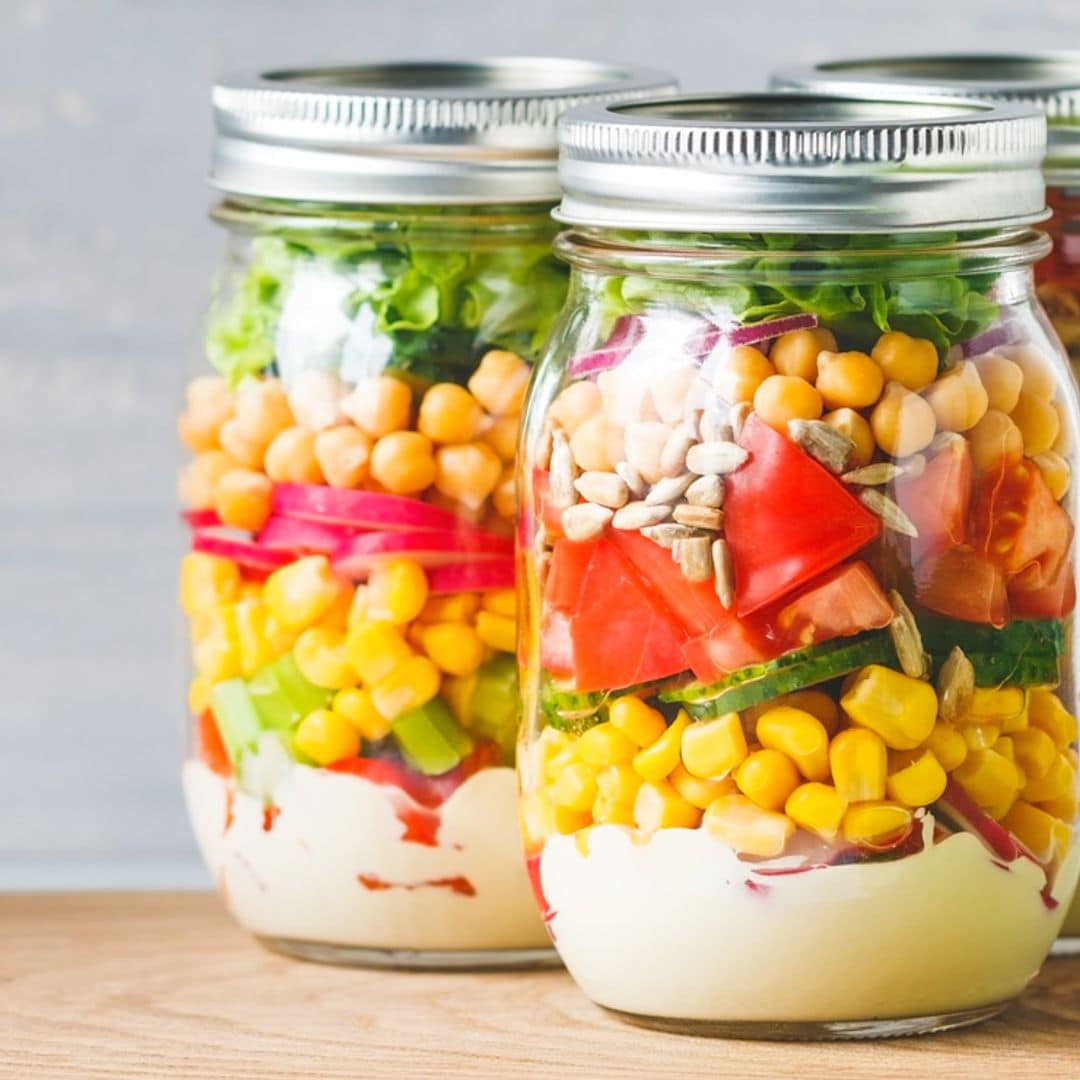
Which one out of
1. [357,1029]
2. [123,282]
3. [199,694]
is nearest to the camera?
[357,1029]

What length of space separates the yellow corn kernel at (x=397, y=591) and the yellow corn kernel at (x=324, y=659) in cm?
2

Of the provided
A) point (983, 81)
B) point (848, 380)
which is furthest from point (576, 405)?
point (983, 81)

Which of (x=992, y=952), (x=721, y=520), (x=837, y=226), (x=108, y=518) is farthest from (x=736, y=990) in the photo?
(x=108, y=518)

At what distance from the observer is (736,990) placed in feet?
3.37

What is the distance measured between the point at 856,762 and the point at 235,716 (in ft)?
1.21

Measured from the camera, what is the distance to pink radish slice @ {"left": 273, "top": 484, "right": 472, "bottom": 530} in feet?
3.65

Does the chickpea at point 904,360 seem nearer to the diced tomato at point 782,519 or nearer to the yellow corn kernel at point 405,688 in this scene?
the diced tomato at point 782,519

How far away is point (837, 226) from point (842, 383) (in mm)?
68

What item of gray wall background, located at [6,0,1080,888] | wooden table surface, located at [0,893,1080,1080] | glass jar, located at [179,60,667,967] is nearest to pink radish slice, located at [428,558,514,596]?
glass jar, located at [179,60,667,967]

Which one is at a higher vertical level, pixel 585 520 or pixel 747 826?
pixel 585 520

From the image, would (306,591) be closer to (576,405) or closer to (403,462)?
(403,462)

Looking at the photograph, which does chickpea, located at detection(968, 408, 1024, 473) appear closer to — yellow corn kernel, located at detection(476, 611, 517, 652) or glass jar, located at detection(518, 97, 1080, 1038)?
glass jar, located at detection(518, 97, 1080, 1038)

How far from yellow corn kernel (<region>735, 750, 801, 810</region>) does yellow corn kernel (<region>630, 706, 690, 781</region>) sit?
3 cm

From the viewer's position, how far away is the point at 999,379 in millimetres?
989
